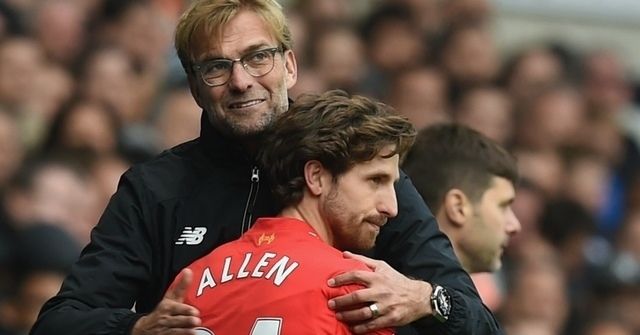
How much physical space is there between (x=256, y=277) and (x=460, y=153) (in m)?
1.56

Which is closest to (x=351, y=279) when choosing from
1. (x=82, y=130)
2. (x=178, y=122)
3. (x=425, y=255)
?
(x=425, y=255)

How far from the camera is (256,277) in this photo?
3.99m

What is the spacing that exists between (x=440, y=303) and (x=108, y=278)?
2.69 ft

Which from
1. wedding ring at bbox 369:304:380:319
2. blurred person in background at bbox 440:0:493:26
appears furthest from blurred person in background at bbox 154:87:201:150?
wedding ring at bbox 369:304:380:319

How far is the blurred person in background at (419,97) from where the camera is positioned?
9.74m

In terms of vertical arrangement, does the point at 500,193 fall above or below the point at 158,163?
below

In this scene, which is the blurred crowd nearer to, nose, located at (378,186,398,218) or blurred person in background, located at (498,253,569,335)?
blurred person in background, located at (498,253,569,335)

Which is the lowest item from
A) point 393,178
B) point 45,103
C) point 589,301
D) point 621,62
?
point 589,301

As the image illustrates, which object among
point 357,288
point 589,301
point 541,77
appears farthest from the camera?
point 541,77

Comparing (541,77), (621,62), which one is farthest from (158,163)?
(621,62)

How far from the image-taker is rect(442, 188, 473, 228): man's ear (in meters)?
5.35

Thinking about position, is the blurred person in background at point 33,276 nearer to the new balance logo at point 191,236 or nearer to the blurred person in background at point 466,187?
the blurred person in background at point 466,187

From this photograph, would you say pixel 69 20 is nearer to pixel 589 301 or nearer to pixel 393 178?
pixel 589 301

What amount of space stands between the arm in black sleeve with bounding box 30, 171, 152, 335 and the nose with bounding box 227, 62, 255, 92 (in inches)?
14.1
